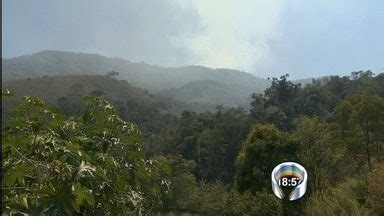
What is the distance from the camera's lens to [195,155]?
5350 centimetres

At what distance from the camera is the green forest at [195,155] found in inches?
53.4

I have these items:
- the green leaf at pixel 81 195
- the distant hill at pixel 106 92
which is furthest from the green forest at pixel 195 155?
the distant hill at pixel 106 92

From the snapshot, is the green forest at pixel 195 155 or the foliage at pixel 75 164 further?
the green forest at pixel 195 155

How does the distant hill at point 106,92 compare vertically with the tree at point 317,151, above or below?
above

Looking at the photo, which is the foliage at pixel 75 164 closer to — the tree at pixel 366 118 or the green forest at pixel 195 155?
the green forest at pixel 195 155

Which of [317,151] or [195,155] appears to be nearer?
[317,151]

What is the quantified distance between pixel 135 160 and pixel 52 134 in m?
0.36

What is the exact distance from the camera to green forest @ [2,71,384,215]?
136 centimetres

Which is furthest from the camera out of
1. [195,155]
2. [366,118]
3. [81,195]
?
[195,155]

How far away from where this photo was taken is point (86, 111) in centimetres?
196

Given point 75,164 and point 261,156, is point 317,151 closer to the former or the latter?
point 261,156
